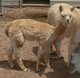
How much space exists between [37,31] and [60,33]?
47 centimetres

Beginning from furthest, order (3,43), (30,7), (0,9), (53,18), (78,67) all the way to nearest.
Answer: (30,7), (0,9), (3,43), (53,18), (78,67)

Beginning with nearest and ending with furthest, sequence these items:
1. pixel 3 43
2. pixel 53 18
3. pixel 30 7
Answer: pixel 53 18 → pixel 3 43 → pixel 30 7

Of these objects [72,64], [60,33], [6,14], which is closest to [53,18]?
[60,33]

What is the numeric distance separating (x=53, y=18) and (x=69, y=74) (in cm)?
141

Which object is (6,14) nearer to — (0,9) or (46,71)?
(0,9)

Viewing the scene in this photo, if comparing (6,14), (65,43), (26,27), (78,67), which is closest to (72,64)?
(78,67)

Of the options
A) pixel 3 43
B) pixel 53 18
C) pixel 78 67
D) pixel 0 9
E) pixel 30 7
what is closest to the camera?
pixel 78 67

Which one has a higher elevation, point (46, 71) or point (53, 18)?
point (53, 18)

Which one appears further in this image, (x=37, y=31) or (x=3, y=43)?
(x=3, y=43)

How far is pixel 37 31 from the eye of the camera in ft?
18.6

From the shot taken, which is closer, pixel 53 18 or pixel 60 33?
pixel 60 33

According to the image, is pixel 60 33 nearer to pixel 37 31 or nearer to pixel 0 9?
pixel 37 31

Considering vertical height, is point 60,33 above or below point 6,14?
above

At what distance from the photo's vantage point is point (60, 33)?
5789mm
